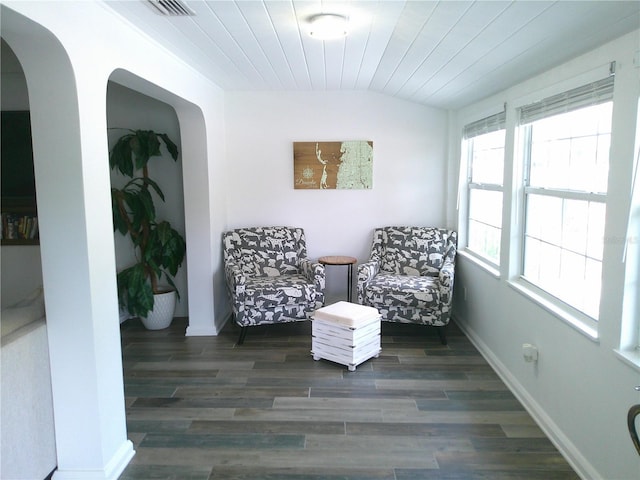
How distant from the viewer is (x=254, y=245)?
4434 mm

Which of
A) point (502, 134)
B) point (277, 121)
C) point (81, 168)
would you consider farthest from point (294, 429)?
point (277, 121)

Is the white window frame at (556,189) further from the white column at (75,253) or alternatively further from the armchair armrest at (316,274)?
the white column at (75,253)

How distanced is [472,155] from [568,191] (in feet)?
6.11

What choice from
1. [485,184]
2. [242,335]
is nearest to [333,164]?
[485,184]

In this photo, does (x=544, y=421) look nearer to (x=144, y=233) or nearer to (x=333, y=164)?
(x=333, y=164)

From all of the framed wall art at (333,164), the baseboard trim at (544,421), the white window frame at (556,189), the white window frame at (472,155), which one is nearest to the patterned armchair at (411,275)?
the white window frame at (472,155)

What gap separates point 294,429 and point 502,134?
8.74 ft

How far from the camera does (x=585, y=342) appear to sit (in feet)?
7.16

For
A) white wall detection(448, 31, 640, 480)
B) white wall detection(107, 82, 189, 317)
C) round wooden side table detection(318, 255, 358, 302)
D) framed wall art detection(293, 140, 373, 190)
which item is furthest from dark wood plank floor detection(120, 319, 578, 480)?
framed wall art detection(293, 140, 373, 190)

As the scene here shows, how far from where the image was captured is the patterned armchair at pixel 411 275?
3.83m

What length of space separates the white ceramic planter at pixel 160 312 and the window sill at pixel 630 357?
3.57 m

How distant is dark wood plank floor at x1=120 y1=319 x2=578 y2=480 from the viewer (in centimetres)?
224

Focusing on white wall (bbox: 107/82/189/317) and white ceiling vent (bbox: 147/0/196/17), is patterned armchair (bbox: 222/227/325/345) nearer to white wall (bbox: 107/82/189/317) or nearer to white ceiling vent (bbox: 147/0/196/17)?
white wall (bbox: 107/82/189/317)

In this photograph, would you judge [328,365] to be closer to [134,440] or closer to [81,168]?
[134,440]
